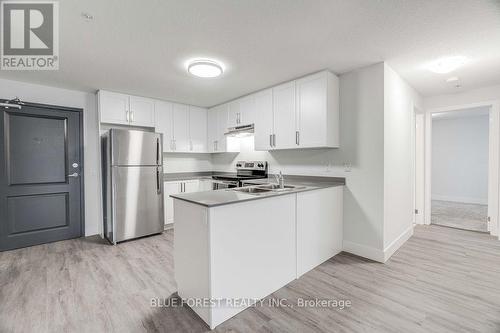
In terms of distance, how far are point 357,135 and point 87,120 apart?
4378 millimetres

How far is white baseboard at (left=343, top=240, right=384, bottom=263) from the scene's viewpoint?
2806 mm

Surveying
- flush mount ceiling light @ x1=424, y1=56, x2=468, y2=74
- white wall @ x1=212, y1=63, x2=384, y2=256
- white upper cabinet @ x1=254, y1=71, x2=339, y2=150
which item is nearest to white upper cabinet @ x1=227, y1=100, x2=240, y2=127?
white upper cabinet @ x1=254, y1=71, x2=339, y2=150

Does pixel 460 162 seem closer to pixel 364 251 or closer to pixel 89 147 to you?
pixel 364 251

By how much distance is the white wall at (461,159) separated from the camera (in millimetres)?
5820

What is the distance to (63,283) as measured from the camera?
7.72 ft

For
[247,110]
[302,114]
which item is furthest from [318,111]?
[247,110]

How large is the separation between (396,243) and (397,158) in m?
1.18

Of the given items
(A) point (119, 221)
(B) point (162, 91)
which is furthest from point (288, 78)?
(A) point (119, 221)

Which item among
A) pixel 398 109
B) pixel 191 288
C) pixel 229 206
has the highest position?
pixel 398 109

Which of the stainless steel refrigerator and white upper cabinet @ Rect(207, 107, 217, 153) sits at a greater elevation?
white upper cabinet @ Rect(207, 107, 217, 153)

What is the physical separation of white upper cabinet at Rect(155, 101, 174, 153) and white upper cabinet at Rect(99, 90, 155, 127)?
0.10 metres

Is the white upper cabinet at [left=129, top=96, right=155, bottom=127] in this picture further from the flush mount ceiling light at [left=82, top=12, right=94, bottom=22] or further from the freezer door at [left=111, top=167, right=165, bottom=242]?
the flush mount ceiling light at [left=82, top=12, right=94, bottom=22]

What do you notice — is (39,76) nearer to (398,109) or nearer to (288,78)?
(288,78)

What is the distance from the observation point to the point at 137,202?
366 cm
